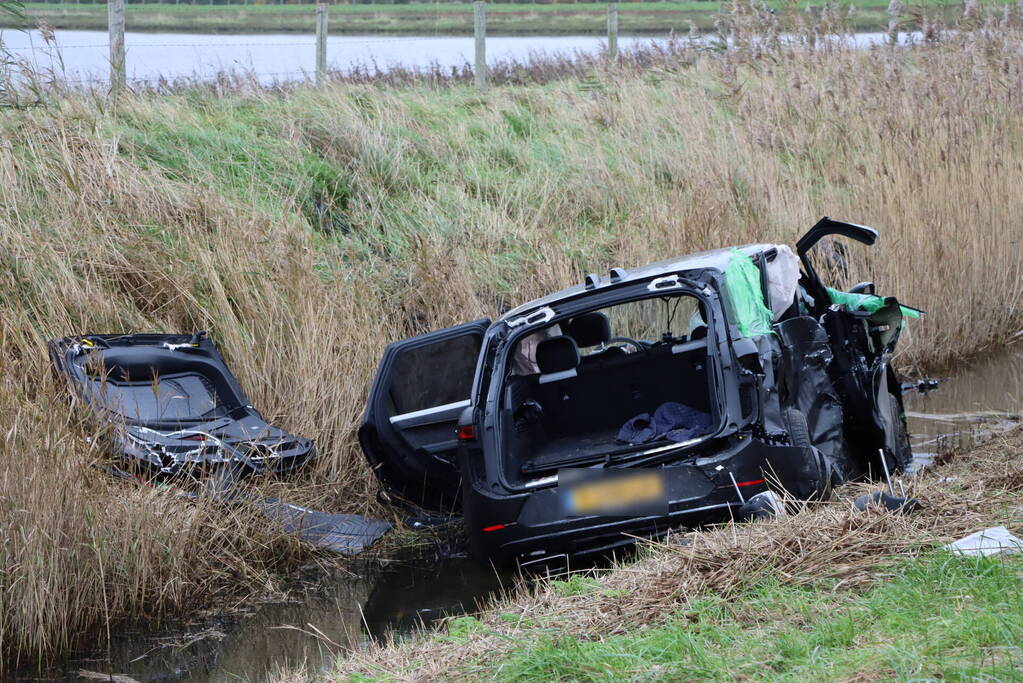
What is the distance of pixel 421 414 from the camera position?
6.87m

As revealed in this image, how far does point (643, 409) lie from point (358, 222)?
209 inches

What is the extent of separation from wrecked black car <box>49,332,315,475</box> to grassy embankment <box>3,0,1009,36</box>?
1554 centimetres

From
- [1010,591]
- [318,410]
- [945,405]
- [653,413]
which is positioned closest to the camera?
[1010,591]

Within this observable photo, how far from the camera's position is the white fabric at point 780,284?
645 centimetres

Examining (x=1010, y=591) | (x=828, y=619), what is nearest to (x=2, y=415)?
(x=828, y=619)

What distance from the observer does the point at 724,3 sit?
14.0m

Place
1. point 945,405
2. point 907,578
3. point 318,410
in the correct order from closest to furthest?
Result: point 907,578
point 318,410
point 945,405

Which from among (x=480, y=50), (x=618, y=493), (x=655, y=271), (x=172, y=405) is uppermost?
(x=480, y=50)

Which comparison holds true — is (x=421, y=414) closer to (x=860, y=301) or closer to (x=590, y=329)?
(x=590, y=329)

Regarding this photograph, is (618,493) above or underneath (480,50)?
underneath

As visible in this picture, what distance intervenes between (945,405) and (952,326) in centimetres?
134

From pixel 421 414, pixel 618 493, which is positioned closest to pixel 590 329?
pixel 421 414

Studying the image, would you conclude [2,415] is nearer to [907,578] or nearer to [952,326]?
[907,578]

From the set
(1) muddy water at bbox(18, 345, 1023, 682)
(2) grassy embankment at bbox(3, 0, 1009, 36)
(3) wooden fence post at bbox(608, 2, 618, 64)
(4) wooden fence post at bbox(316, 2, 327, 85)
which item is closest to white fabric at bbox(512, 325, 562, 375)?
(1) muddy water at bbox(18, 345, 1023, 682)
